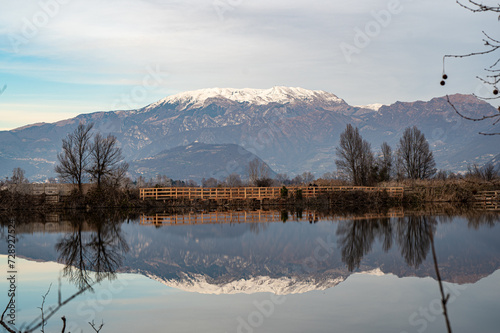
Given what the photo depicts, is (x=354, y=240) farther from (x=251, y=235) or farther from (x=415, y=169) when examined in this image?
(x=415, y=169)

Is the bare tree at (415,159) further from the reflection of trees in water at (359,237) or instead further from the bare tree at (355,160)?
the reflection of trees in water at (359,237)

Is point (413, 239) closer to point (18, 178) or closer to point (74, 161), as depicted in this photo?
point (74, 161)

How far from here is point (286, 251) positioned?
2561cm

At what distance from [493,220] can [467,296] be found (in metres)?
24.0

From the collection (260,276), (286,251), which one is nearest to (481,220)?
(286,251)

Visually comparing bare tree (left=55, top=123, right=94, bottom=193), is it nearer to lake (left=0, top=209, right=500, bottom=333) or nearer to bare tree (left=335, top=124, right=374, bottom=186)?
lake (left=0, top=209, right=500, bottom=333)

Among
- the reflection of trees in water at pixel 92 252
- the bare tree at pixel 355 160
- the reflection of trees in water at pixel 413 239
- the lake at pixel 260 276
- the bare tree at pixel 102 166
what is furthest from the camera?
the bare tree at pixel 355 160

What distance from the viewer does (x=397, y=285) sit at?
1689 centimetres

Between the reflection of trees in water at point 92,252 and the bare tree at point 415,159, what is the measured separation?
200 feet

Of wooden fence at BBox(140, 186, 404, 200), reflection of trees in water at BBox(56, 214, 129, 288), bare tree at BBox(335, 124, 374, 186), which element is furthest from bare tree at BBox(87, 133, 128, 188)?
bare tree at BBox(335, 124, 374, 186)

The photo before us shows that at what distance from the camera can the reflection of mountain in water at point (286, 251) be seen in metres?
18.9

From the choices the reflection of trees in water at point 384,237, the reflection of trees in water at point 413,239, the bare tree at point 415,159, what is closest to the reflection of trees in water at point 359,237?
the reflection of trees in water at point 384,237

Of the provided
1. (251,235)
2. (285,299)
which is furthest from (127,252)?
(285,299)

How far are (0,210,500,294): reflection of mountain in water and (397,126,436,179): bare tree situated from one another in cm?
5202
